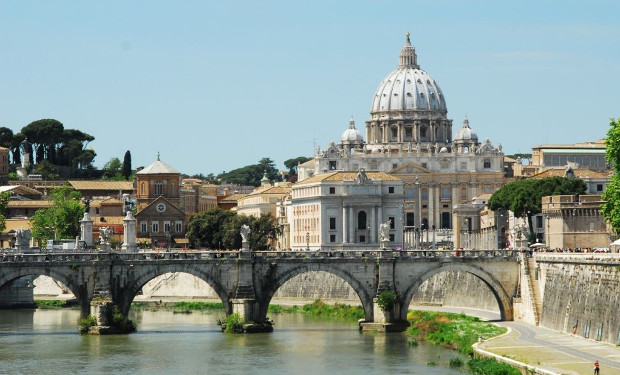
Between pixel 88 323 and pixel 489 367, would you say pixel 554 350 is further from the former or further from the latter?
pixel 88 323

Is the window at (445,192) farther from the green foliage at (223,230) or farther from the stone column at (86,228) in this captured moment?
the stone column at (86,228)

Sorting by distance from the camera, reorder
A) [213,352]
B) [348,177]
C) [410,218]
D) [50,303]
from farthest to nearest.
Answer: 1. [410,218]
2. [348,177]
3. [50,303]
4. [213,352]

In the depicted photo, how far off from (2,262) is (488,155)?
389ft

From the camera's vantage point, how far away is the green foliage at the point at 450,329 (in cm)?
7636

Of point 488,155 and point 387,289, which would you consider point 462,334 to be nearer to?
point 387,289

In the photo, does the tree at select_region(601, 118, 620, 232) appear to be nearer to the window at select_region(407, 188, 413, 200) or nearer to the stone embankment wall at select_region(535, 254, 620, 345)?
the stone embankment wall at select_region(535, 254, 620, 345)

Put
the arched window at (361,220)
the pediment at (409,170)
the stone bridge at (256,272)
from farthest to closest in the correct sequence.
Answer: the pediment at (409,170)
the arched window at (361,220)
the stone bridge at (256,272)

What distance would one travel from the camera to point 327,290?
355 ft

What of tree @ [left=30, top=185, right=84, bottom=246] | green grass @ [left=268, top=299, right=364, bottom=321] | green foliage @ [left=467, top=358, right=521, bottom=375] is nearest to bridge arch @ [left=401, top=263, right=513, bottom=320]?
green grass @ [left=268, top=299, right=364, bottom=321]

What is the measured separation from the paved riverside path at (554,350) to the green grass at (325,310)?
20.1m

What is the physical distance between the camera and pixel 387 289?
277 feet

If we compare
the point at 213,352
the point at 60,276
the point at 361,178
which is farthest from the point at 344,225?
the point at 213,352

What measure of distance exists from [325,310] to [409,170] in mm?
95514

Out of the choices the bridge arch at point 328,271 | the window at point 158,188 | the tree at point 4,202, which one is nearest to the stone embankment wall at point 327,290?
the bridge arch at point 328,271
